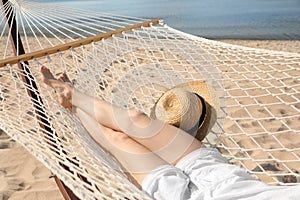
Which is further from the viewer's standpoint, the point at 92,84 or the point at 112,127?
the point at 92,84

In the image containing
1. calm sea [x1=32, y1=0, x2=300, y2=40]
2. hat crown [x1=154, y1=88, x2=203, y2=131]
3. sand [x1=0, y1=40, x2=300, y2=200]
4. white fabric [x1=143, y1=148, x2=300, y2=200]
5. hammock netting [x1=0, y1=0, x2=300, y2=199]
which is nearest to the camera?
white fabric [x1=143, y1=148, x2=300, y2=200]

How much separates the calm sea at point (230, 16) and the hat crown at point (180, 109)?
512 centimetres

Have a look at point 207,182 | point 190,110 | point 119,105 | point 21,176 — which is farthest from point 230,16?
point 207,182

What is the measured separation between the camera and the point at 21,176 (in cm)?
178

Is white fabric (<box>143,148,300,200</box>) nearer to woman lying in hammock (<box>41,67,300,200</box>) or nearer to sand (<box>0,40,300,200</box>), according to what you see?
woman lying in hammock (<box>41,67,300,200</box>)

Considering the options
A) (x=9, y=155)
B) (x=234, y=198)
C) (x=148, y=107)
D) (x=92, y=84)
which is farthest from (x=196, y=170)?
(x=9, y=155)

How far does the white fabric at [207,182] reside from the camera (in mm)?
1010

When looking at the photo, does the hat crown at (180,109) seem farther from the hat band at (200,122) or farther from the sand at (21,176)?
the sand at (21,176)

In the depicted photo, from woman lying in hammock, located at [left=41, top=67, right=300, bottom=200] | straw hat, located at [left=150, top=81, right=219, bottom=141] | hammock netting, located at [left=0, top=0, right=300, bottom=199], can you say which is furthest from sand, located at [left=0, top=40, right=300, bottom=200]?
straw hat, located at [left=150, top=81, right=219, bottom=141]

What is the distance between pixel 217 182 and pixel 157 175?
174 mm

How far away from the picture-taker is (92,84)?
1.94 meters

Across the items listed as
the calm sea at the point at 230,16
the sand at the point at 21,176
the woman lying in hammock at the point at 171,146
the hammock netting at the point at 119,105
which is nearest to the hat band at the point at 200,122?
the woman lying in hammock at the point at 171,146

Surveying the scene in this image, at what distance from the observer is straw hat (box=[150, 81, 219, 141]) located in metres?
1.41

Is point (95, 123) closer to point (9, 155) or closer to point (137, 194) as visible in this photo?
point (137, 194)
